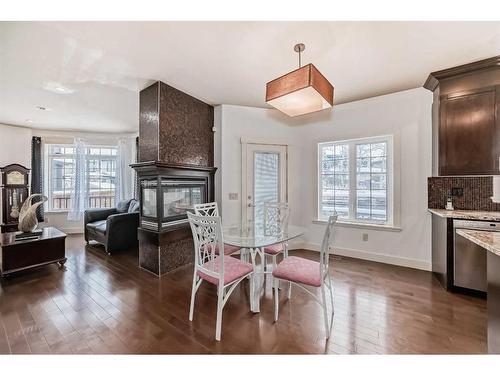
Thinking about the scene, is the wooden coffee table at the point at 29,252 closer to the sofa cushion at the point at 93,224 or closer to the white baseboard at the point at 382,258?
the sofa cushion at the point at 93,224

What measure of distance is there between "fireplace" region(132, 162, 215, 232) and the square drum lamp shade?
1.71 metres

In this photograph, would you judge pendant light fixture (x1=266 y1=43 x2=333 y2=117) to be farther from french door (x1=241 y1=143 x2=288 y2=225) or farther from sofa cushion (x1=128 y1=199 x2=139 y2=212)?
sofa cushion (x1=128 y1=199 x2=139 y2=212)

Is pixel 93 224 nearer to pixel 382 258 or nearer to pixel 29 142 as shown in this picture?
pixel 29 142

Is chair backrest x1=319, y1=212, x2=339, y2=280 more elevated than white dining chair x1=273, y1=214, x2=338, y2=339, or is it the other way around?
chair backrest x1=319, y1=212, x2=339, y2=280

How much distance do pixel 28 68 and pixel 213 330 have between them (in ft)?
11.3

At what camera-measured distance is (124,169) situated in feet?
18.8

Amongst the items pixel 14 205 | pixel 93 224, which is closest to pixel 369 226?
pixel 93 224

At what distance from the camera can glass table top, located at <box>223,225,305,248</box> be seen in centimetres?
206

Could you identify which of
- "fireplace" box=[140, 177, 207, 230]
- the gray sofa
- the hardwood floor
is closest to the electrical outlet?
the hardwood floor

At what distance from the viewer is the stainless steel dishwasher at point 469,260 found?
91.2 inches

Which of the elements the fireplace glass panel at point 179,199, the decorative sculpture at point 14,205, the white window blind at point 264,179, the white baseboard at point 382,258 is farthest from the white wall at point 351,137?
the decorative sculpture at point 14,205
